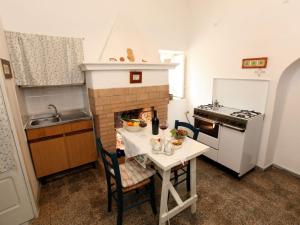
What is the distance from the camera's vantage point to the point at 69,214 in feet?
6.47

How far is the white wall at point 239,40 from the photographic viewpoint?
2232 millimetres

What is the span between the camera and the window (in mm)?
3775

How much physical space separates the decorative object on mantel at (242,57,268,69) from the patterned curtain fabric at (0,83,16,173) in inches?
127

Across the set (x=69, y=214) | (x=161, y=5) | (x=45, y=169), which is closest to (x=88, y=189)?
(x=69, y=214)

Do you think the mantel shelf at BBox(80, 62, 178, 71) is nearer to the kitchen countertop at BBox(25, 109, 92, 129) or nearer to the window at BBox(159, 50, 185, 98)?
the kitchen countertop at BBox(25, 109, 92, 129)

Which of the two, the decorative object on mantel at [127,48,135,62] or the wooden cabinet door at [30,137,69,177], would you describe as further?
the decorative object on mantel at [127,48,135,62]

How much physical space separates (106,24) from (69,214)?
112 inches

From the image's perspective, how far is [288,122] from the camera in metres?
2.59

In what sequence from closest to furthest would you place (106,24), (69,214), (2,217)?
(2,217)
(69,214)
(106,24)

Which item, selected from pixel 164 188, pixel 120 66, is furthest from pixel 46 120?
pixel 164 188

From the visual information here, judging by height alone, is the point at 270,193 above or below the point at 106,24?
below

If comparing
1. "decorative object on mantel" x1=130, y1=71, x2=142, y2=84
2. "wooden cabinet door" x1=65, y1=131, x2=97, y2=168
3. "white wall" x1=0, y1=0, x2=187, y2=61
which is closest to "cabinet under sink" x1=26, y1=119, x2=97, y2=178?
"wooden cabinet door" x1=65, y1=131, x2=97, y2=168

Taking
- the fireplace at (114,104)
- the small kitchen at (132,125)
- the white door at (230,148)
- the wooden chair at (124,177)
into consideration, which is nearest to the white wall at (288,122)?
the small kitchen at (132,125)

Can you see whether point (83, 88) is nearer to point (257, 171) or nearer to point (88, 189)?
point (88, 189)
